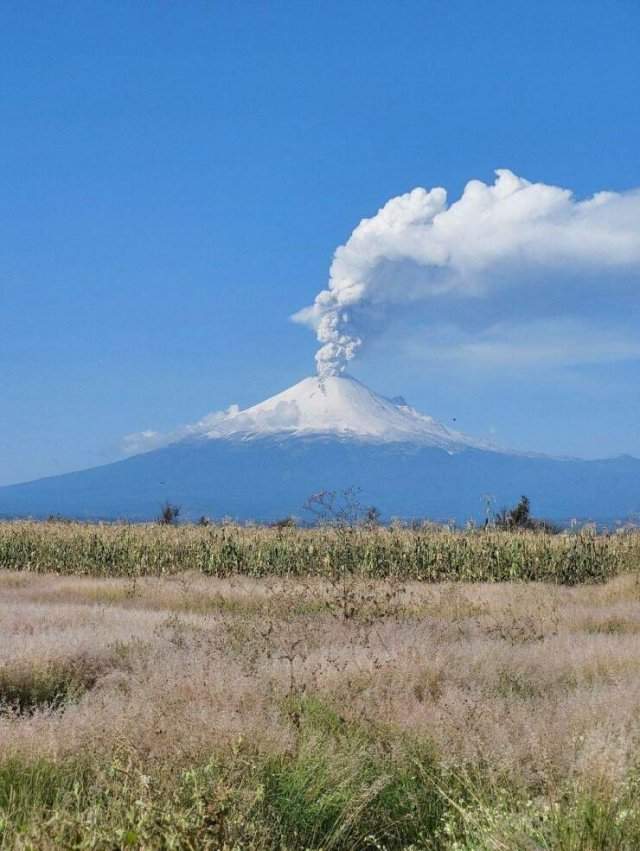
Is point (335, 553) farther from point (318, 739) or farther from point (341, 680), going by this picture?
point (318, 739)

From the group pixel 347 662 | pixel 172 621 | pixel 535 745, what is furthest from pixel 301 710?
pixel 172 621

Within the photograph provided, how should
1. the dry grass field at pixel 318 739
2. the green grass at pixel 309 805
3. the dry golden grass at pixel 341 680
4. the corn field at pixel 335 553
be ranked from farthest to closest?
the corn field at pixel 335 553, the dry golden grass at pixel 341 680, the dry grass field at pixel 318 739, the green grass at pixel 309 805

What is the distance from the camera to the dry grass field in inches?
207

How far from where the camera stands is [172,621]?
15078 mm

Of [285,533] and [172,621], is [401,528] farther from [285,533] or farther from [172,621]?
[172,621]

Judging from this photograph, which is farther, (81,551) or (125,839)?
(81,551)

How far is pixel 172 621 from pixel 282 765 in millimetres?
8371

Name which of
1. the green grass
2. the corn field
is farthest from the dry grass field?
the corn field

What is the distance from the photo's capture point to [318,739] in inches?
292

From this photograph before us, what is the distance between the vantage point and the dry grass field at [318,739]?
5258mm

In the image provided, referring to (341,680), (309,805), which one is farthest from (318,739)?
(341,680)

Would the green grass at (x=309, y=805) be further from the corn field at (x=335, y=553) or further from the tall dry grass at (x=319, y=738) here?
the corn field at (x=335, y=553)

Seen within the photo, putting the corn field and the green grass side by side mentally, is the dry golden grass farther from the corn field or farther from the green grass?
the corn field

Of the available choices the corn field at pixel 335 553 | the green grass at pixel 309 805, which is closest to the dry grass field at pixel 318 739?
the green grass at pixel 309 805
